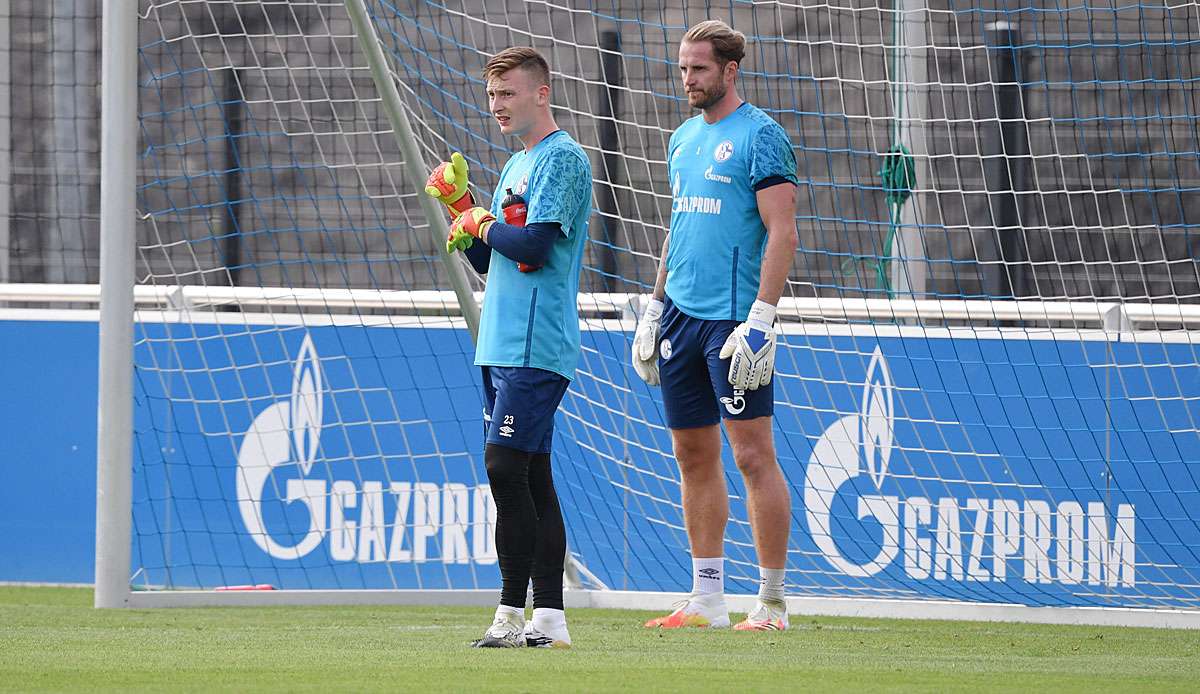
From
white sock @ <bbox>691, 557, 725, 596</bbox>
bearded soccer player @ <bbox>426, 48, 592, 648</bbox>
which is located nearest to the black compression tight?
bearded soccer player @ <bbox>426, 48, 592, 648</bbox>

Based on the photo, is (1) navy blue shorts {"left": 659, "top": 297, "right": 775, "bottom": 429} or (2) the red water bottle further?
(1) navy blue shorts {"left": 659, "top": 297, "right": 775, "bottom": 429}

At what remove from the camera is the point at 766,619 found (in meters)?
5.19

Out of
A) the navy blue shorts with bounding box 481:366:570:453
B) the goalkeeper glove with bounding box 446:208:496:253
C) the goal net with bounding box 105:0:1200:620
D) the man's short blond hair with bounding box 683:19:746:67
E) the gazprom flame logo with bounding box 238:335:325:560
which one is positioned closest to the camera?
the navy blue shorts with bounding box 481:366:570:453

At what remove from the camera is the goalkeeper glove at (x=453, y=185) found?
4586mm

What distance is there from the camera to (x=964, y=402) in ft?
22.4

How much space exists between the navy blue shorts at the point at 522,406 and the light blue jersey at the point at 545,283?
A: 28 millimetres

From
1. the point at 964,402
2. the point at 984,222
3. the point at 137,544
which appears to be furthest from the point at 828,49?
the point at 137,544

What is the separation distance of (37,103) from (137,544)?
4602mm

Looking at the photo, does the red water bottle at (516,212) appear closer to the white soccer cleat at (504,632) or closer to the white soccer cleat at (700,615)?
A: the white soccer cleat at (504,632)

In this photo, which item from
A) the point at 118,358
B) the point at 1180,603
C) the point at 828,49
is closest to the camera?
the point at 118,358

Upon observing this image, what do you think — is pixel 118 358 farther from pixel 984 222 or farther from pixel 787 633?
pixel 984 222

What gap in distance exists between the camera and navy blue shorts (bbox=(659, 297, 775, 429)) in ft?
17.0

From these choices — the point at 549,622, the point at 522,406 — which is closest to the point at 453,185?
the point at 522,406

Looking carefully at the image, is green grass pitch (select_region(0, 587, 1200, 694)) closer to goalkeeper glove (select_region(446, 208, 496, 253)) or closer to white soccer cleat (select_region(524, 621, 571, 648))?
white soccer cleat (select_region(524, 621, 571, 648))
